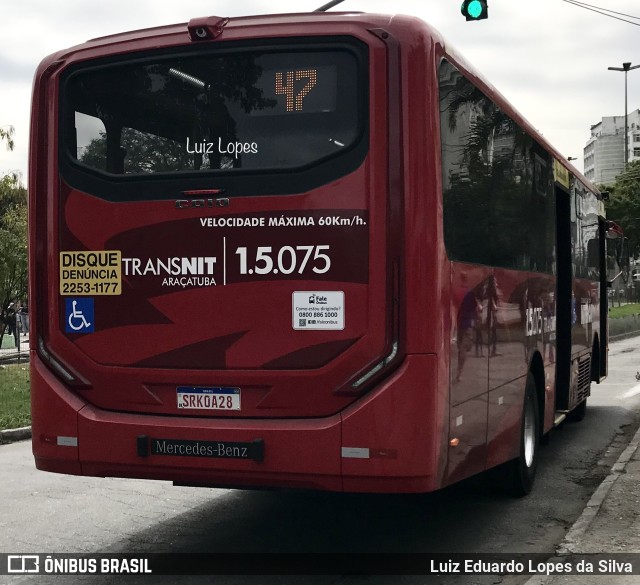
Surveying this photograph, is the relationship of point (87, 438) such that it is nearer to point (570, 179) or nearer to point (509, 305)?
point (509, 305)

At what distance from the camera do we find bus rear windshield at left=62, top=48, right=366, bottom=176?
5844mm

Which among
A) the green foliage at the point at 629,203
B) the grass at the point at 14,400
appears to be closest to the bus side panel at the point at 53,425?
the grass at the point at 14,400

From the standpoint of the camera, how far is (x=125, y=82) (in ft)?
20.8

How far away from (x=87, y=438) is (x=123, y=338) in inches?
25.6

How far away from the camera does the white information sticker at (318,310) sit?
5742 millimetres

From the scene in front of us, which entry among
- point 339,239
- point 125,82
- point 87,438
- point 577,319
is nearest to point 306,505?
point 87,438

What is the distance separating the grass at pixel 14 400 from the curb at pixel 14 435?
144mm

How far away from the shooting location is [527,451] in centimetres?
852

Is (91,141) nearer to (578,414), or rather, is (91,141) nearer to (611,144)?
(578,414)

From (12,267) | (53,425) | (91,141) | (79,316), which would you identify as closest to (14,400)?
(53,425)

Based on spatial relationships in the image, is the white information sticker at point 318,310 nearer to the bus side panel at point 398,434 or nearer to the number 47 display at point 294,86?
the bus side panel at point 398,434

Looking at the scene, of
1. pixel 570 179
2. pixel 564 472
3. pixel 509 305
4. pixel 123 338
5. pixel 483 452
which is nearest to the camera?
pixel 123 338

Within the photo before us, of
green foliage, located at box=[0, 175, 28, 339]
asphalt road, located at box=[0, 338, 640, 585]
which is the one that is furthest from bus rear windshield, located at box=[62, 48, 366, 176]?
green foliage, located at box=[0, 175, 28, 339]

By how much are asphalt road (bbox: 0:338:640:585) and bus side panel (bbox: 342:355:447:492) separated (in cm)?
71
